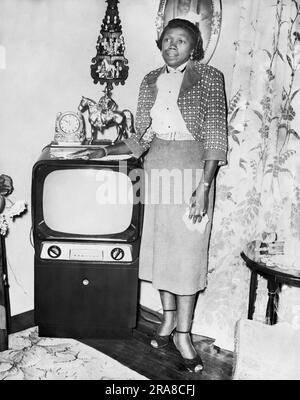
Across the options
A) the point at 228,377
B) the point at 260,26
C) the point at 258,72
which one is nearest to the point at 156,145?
the point at 258,72

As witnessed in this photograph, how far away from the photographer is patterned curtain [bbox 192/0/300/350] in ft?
6.19

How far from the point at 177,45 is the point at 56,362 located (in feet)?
4.80

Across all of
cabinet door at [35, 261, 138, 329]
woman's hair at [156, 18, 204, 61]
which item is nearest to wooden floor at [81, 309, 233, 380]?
cabinet door at [35, 261, 138, 329]

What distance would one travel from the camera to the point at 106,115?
2.21 metres

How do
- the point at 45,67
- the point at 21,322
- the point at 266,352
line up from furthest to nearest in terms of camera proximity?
the point at 21,322 < the point at 45,67 < the point at 266,352

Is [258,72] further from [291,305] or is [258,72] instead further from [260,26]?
[291,305]

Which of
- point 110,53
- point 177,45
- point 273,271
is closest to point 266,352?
point 273,271

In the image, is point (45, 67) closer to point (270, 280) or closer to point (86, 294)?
point (86, 294)

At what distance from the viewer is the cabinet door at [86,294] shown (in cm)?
206

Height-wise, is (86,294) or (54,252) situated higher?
(54,252)

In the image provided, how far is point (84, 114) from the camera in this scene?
7.84ft

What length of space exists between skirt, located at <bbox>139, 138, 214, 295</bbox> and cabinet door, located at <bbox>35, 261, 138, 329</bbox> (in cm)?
16
